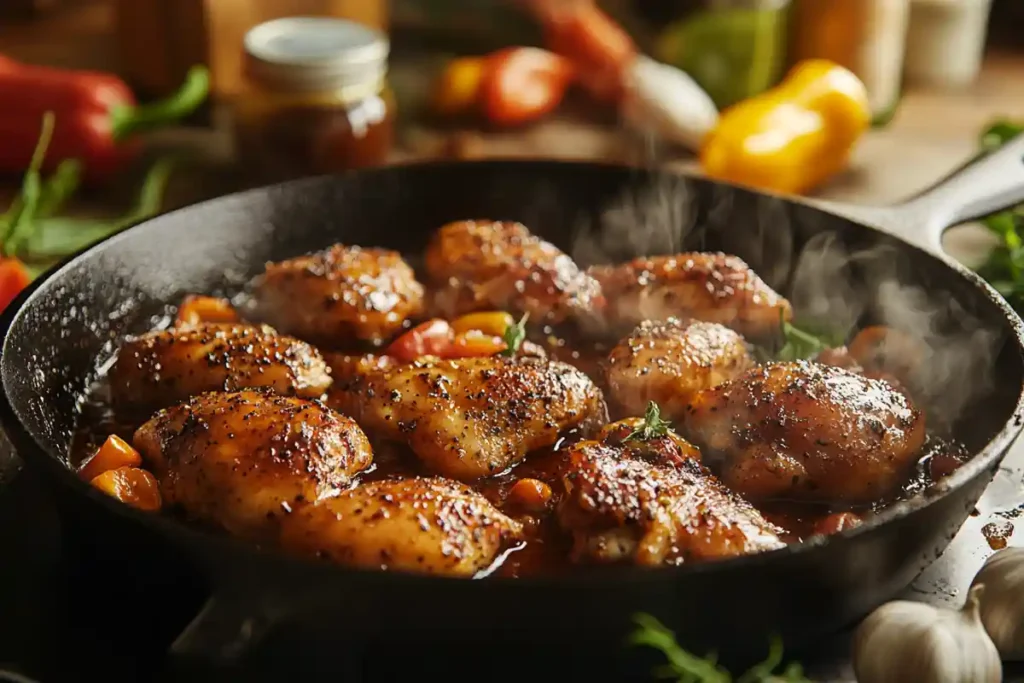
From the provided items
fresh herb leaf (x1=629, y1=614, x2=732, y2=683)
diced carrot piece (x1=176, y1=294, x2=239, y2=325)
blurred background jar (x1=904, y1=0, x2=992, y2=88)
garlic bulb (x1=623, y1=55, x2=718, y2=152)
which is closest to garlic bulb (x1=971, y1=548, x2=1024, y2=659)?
fresh herb leaf (x1=629, y1=614, x2=732, y2=683)

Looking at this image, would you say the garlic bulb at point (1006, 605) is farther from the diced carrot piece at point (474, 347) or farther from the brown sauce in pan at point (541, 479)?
the diced carrot piece at point (474, 347)

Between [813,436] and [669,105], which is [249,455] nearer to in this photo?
[813,436]

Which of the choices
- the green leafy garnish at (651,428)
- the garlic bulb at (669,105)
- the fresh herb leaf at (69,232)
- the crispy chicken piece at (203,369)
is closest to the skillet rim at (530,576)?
the crispy chicken piece at (203,369)


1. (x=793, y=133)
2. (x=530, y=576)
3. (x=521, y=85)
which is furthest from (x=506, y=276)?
(x=521, y=85)

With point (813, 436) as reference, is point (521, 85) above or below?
below

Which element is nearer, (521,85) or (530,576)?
(530,576)

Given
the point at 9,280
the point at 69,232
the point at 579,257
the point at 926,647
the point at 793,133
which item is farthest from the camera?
the point at 793,133

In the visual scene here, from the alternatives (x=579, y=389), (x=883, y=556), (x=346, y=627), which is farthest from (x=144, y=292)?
A: (x=883, y=556)
